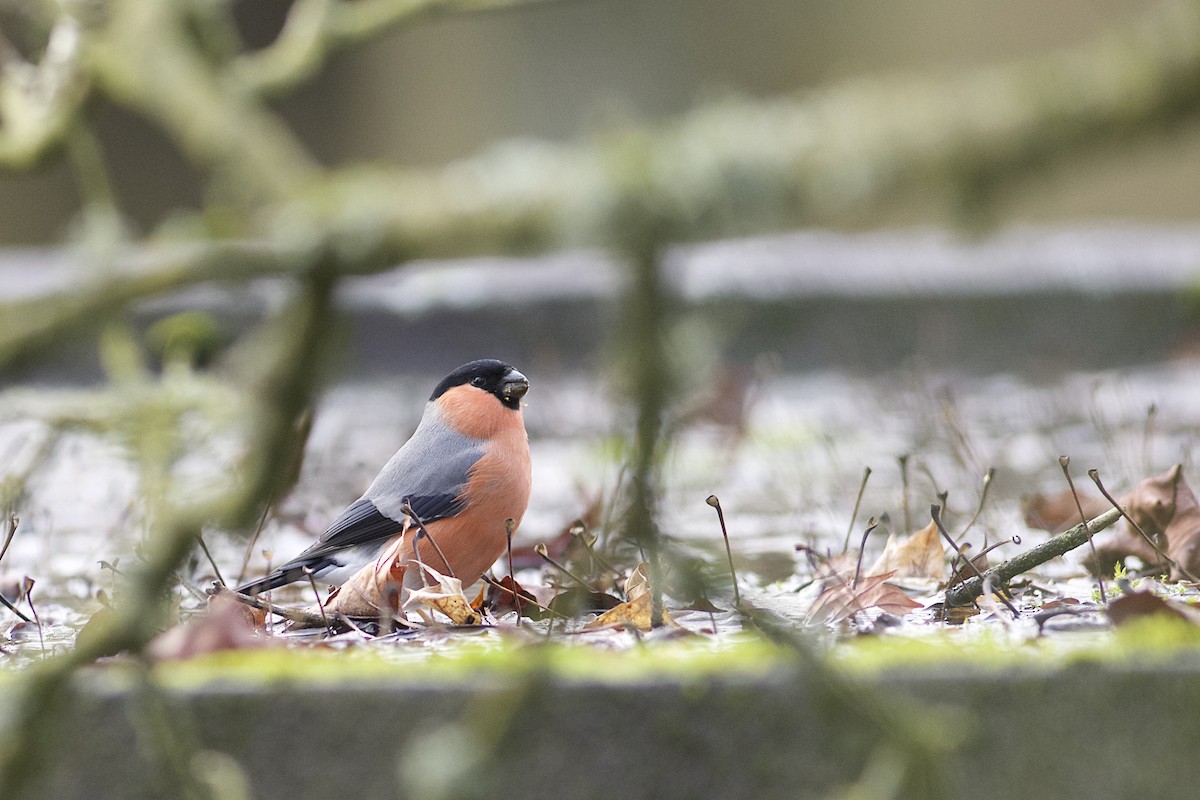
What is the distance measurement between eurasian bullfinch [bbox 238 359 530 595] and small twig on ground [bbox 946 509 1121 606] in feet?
1.65

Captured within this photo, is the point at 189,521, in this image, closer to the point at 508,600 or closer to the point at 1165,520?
the point at 508,600

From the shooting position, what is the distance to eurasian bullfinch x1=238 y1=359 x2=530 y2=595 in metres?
1.49

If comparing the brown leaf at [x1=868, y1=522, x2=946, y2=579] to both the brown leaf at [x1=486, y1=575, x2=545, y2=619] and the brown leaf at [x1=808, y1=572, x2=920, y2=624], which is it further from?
the brown leaf at [x1=486, y1=575, x2=545, y2=619]

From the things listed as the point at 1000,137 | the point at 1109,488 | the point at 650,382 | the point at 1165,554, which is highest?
the point at 1000,137

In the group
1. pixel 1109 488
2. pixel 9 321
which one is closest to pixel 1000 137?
pixel 9 321

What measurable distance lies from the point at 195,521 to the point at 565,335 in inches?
105

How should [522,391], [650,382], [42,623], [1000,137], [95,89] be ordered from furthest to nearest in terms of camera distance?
1. [95,89]
2. [522,391]
3. [42,623]
4. [650,382]
5. [1000,137]

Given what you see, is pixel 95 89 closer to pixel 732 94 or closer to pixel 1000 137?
pixel 732 94

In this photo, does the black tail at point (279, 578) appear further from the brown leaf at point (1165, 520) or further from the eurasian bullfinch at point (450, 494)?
the brown leaf at point (1165, 520)

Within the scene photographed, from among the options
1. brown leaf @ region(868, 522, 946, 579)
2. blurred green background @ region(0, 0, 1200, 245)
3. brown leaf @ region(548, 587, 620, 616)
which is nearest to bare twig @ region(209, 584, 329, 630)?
brown leaf @ region(548, 587, 620, 616)

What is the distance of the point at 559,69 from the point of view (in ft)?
31.3

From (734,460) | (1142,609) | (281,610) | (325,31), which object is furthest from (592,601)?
(325,31)

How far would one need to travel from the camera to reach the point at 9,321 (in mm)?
967

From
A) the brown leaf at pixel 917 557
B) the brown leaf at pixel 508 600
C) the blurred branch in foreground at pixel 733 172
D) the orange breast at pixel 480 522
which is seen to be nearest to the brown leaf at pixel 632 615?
the brown leaf at pixel 508 600
